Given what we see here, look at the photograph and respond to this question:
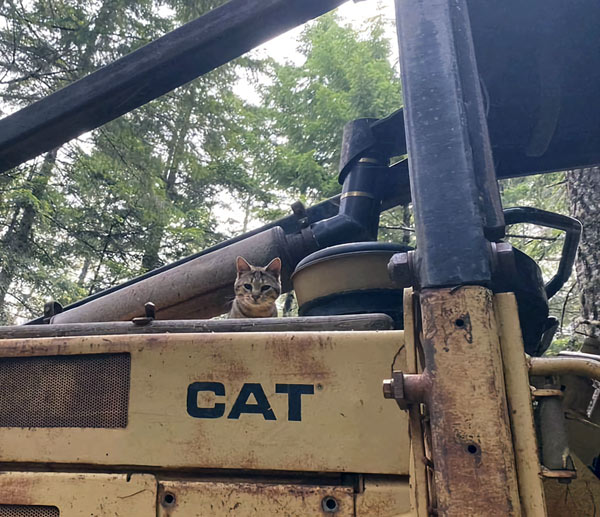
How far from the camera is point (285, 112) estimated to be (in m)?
12.9

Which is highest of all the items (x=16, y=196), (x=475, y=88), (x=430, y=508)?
(x=16, y=196)

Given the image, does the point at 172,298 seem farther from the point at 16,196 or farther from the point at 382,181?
the point at 16,196

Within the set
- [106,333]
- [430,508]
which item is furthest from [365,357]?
[106,333]

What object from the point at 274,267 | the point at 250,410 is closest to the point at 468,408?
the point at 250,410

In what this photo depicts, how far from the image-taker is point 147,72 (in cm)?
187

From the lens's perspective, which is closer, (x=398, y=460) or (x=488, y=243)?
(x=488, y=243)

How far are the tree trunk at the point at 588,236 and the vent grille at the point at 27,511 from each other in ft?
14.7

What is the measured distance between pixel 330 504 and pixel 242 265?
2.02 meters

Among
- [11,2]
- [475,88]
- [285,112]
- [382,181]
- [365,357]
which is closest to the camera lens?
[475,88]

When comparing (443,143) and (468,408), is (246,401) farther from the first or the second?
(443,143)

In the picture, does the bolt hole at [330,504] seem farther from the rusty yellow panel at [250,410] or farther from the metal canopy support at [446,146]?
the metal canopy support at [446,146]

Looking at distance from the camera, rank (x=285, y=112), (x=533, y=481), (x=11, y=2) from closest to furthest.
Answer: (x=533, y=481), (x=11, y=2), (x=285, y=112)

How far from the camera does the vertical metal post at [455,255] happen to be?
1.03 meters

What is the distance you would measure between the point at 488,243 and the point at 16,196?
34.2 feet
